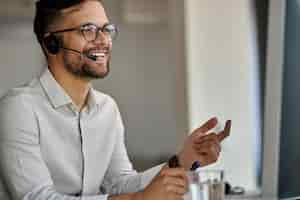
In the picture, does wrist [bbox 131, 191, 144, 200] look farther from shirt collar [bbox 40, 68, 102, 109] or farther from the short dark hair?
the short dark hair

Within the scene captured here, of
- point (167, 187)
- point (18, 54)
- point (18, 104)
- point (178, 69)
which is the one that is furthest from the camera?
point (178, 69)

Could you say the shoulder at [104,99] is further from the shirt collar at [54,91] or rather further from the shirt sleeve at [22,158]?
the shirt sleeve at [22,158]

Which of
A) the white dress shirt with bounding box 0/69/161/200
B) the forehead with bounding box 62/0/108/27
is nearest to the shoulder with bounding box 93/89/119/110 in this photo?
the white dress shirt with bounding box 0/69/161/200

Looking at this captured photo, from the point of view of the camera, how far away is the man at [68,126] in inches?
52.8

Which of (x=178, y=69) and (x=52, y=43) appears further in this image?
(x=178, y=69)

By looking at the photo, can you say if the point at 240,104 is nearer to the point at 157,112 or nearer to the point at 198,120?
the point at 198,120

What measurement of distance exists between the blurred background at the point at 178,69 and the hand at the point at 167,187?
1.09 feet

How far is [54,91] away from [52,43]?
0.13m

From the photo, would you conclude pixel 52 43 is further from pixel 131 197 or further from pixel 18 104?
pixel 131 197

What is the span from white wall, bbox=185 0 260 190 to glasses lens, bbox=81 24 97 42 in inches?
13.5

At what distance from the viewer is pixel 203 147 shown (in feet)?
4.79

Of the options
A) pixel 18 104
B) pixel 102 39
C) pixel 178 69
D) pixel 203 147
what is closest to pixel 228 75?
pixel 178 69

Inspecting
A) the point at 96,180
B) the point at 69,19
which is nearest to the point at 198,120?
the point at 96,180

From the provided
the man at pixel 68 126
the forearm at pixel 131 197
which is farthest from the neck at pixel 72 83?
the forearm at pixel 131 197
